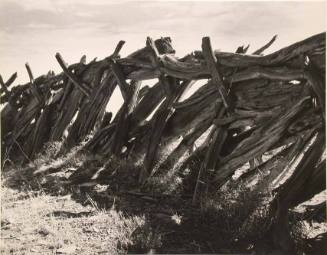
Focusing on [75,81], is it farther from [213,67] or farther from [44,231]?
[44,231]

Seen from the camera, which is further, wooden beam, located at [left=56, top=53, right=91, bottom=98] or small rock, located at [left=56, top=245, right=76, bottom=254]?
wooden beam, located at [left=56, top=53, right=91, bottom=98]

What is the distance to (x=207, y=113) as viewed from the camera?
479cm

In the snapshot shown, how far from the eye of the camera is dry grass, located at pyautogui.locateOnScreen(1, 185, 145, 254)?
3574 mm

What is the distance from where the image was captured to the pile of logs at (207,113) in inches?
150

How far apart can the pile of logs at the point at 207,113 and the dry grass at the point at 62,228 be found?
86 cm

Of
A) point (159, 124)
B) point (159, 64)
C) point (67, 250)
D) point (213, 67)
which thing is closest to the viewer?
point (67, 250)

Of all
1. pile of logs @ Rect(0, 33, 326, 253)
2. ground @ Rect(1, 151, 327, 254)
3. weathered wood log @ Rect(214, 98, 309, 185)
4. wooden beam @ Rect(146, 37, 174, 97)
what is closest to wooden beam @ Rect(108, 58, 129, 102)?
pile of logs @ Rect(0, 33, 326, 253)

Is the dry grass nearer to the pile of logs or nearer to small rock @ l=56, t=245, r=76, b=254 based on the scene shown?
small rock @ l=56, t=245, r=76, b=254

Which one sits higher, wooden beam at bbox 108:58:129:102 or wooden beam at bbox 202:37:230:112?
wooden beam at bbox 108:58:129:102

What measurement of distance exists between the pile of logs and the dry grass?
0.86m

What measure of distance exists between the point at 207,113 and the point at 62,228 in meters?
1.83

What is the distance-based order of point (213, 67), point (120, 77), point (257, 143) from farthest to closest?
point (120, 77)
point (213, 67)
point (257, 143)

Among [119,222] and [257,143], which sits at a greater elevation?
[257,143]

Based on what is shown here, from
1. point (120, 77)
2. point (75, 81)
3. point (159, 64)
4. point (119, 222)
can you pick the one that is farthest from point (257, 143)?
point (75, 81)
